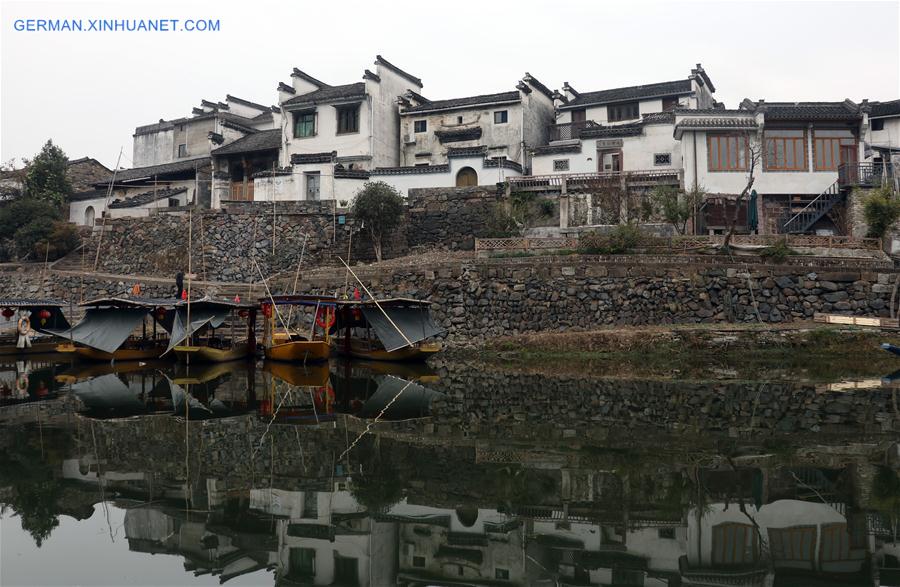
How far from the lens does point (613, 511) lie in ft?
24.7

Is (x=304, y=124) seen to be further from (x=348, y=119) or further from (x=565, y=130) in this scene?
(x=565, y=130)

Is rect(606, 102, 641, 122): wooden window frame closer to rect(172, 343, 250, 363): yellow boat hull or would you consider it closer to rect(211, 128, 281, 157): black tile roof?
rect(211, 128, 281, 157): black tile roof

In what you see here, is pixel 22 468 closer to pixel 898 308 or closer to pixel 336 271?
pixel 336 271

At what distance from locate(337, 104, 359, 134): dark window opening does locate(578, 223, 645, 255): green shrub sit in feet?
51.2

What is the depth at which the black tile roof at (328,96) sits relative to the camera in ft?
115

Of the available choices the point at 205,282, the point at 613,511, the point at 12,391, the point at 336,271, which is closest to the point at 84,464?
the point at 613,511

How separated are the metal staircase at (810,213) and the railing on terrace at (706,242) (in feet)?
10.8

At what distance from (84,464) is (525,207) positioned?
2210 centimetres

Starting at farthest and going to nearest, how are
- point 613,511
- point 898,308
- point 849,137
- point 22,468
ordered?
point 849,137 → point 898,308 → point 22,468 → point 613,511

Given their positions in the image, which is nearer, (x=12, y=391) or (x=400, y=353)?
(x=12, y=391)

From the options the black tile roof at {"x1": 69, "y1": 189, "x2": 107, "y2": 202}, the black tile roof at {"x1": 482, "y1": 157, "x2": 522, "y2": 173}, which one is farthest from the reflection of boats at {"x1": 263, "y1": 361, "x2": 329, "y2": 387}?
the black tile roof at {"x1": 69, "y1": 189, "x2": 107, "y2": 202}

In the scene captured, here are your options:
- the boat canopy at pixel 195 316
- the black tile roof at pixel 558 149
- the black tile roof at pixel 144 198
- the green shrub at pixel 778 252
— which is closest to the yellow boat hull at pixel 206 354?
the boat canopy at pixel 195 316

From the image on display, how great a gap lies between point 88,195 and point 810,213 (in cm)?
3616

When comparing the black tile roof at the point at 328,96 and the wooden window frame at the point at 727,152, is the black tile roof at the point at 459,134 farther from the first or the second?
the wooden window frame at the point at 727,152
